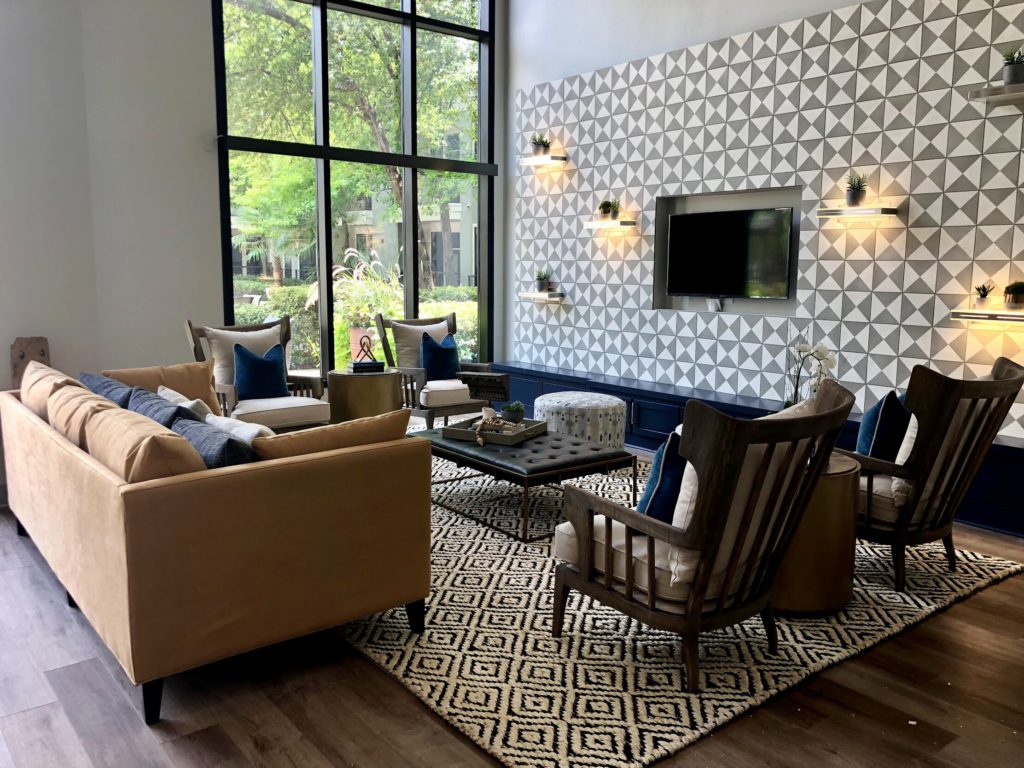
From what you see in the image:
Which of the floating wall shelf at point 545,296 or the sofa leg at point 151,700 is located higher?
the floating wall shelf at point 545,296

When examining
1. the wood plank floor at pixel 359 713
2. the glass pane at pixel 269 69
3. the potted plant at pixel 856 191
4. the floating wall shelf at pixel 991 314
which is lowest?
the wood plank floor at pixel 359 713

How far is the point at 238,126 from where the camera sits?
652 cm

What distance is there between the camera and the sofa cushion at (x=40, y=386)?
360 centimetres

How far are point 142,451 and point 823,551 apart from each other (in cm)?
258

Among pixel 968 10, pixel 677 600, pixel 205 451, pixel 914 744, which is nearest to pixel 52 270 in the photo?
pixel 205 451

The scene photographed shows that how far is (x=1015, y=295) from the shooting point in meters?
4.45

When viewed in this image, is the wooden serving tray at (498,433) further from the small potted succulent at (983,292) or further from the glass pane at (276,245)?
the glass pane at (276,245)

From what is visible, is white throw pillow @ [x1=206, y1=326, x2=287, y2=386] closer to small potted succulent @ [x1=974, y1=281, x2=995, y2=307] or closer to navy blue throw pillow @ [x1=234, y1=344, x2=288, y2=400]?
navy blue throw pillow @ [x1=234, y1=344, x2=288, y2=400]

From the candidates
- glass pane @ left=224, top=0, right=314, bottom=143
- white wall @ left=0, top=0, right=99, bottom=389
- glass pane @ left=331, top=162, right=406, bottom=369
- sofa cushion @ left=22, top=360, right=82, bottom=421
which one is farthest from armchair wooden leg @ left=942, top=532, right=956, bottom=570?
glass pane @ left=224, top=0, right=314, bottom=143

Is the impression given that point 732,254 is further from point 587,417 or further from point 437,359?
point 437,359

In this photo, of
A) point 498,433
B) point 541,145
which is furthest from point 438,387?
point 541,145

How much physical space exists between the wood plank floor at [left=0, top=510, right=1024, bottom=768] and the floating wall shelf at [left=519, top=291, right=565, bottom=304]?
15.4 feet

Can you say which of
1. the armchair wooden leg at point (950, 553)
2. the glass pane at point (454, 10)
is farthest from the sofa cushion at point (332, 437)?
the glass pane at point (454, 10)

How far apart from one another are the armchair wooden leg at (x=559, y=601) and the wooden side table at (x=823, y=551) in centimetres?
86
